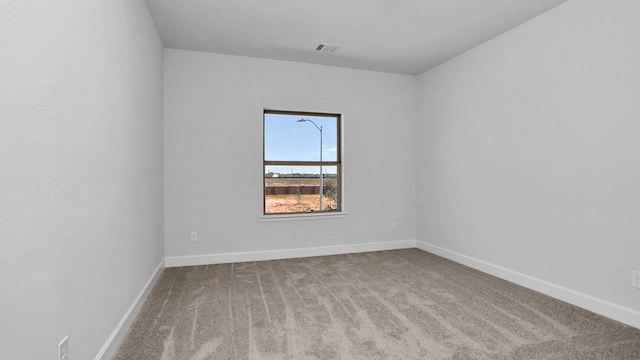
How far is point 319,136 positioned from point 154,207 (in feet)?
7.71

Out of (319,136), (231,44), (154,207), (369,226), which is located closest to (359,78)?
(319,136)

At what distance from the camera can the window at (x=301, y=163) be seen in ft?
14.1

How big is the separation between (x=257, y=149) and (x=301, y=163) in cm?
66

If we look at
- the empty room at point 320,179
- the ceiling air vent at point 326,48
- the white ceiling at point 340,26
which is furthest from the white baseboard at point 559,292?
the ceiling air vent at point 326,48

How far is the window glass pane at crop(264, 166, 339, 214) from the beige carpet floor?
3.61 feet

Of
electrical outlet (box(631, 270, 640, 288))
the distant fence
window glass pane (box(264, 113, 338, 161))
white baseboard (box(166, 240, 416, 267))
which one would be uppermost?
window glass pane (box(264, 113, 338, 161))

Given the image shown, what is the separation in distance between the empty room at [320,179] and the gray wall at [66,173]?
0.01 m

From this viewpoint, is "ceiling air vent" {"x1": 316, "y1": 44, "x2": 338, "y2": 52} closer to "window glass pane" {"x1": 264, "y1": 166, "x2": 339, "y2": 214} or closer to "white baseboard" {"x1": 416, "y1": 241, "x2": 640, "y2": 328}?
"window glass pane" {"x1": 264, "y1": 166, "x2": 339, "y2": 214}

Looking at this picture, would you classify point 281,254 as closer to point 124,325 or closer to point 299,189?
point 299,189

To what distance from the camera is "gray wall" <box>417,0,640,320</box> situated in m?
2.40

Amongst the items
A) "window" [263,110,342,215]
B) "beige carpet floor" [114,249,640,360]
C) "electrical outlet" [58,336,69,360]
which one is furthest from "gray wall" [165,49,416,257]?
"electrical outlet" [58,336,69,360]

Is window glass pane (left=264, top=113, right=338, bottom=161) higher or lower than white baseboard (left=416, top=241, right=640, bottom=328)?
higher

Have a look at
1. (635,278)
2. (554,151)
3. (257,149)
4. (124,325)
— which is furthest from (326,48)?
(635,278)

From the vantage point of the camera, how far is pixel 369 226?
463 centimetres
